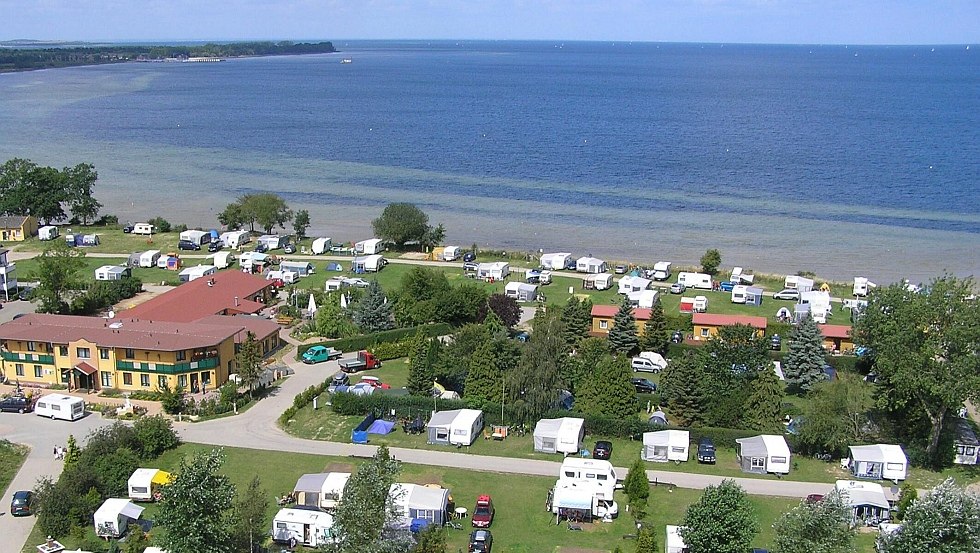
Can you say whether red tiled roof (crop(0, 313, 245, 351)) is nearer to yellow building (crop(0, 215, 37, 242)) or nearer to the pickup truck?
the pickup truck

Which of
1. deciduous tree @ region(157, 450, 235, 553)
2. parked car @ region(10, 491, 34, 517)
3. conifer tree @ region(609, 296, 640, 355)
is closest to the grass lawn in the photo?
parked car @ region(10, 491, 34, 517)

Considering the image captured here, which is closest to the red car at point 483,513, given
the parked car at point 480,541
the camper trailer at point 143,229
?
the parked car at point 480,541

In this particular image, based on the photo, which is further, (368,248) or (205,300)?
(368,248)

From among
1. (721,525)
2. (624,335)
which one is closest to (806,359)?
(624,335)

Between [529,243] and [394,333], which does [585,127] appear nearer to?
[529,243]

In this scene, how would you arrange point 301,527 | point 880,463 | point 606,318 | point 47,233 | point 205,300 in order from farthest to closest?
1. point 47,233
2. point 205,300
3. point 606,318
4. point 880,463
5. point 301,527

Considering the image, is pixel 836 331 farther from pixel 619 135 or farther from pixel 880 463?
pixel 619 135

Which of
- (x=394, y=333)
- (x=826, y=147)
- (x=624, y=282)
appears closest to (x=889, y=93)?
(x=826, y=147)
